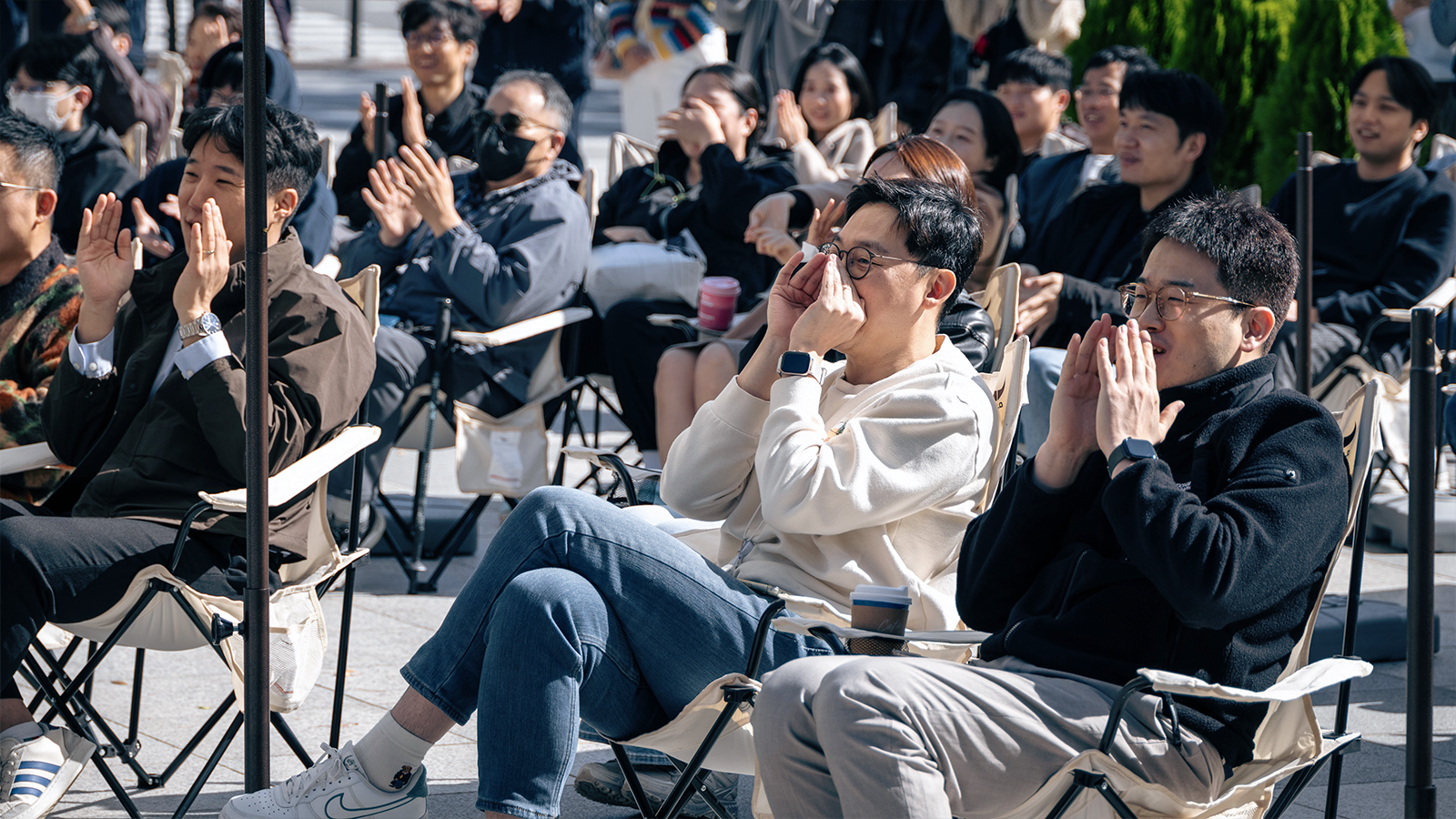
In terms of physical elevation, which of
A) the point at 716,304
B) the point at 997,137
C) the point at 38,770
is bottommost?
the point at 38,770

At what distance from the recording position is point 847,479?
2311 mm

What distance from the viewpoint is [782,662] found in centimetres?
234

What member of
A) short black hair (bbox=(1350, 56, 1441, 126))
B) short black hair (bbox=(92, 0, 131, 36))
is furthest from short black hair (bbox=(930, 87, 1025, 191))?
short black hair (bbox=(92, 0, 131, 36))

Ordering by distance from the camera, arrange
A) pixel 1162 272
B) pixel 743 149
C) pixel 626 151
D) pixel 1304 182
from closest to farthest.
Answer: pixel 1162 272, pixel 1304 182, pixel 743 149, pixel 626 151

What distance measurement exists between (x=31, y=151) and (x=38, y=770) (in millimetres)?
1610

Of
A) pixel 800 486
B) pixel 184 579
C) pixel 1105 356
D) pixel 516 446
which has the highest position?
pixel 1105 356

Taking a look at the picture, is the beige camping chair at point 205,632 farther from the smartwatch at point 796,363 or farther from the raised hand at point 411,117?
the raised hand at point 411,117

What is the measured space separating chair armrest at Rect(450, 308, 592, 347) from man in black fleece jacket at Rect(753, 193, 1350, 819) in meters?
2.41

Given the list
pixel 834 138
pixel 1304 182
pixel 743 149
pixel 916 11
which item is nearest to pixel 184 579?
pixel 1304 182

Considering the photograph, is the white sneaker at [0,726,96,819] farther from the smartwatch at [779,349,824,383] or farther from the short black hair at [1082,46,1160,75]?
the short black hair at [1082,46,1160,75]

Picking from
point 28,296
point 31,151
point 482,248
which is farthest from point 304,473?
point 482,248

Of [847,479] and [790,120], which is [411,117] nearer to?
[790,120]

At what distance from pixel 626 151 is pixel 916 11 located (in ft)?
6.73

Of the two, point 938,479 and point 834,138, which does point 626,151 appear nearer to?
point 834,138
